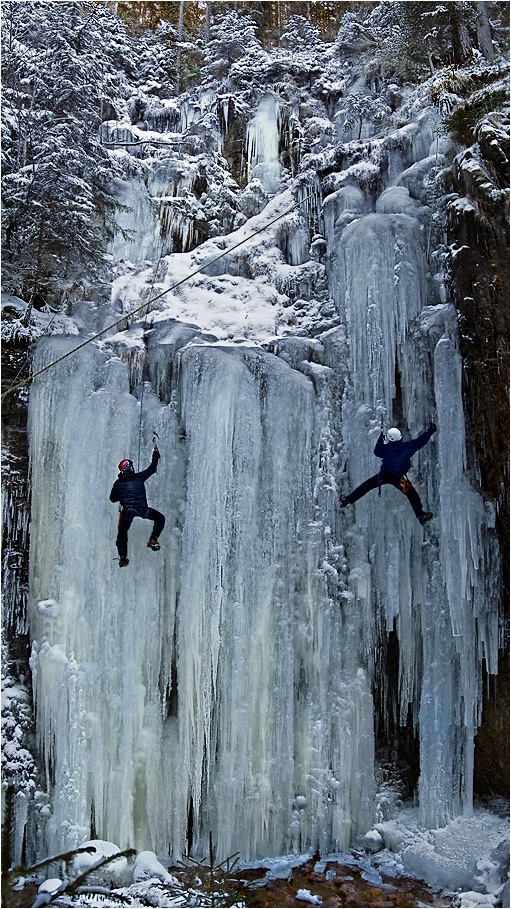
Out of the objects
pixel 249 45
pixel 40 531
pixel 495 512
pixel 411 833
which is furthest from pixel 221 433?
pixel 249 45

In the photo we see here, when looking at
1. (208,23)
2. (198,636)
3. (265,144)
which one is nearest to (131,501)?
(198,636)

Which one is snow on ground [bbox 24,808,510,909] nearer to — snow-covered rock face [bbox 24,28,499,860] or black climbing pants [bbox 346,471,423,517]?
snow-covered rock face [bbox 24,28,499,860]

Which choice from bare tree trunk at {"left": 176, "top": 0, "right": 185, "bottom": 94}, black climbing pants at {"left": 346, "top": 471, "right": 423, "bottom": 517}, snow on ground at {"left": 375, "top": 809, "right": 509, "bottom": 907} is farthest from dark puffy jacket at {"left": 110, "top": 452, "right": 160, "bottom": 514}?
bare tree trunk at {"left": 176, "top": 0, "right": 185, "bottom": 94}

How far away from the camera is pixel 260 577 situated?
6.21m

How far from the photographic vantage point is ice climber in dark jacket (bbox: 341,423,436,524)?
577 cm

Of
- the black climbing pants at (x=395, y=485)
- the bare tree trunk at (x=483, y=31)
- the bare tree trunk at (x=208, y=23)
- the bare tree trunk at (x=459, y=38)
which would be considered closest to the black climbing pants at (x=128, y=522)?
the black climbing pants at (x=395, y=485)

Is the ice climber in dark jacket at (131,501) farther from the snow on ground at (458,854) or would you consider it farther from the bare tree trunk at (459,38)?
the bare tree trunk at (459,38)

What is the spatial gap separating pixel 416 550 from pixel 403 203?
3465 millimetres

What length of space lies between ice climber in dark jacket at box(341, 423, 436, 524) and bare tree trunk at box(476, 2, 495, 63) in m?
4.96

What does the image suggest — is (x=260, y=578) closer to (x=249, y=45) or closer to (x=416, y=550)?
(x=416, y=550)

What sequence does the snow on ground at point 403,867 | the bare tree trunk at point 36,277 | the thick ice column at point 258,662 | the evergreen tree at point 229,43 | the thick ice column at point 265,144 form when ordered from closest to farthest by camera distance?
the snow on ground at point 403,867
the thick ice column at point 258,662
the bare tree trunk at point 36,277
the thick ice column at point 265,144
the evergreen tree at point 229,43

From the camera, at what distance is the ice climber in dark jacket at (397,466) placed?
5.77m

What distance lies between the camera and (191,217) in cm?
787

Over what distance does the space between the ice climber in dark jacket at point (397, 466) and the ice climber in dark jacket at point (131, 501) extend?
186 cm
